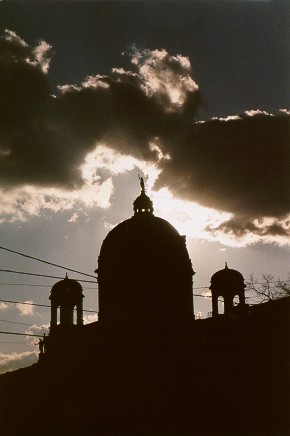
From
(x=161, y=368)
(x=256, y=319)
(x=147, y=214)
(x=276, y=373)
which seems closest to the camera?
(x=276, y=373)

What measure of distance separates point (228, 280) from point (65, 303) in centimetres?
1101

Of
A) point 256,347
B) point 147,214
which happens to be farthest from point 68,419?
point 147,214

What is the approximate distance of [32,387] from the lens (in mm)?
30703

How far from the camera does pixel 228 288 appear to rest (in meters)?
31.5

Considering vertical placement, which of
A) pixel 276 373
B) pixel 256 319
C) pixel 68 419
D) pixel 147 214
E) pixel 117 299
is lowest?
pixel 68 419

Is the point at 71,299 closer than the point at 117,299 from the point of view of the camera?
No

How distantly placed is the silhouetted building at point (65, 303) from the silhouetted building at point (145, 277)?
270 cm

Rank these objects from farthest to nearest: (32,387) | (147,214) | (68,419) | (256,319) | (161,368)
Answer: (147,214) → (32,387) → (68,419) → (161,368) → (256,319)

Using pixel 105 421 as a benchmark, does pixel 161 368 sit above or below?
above

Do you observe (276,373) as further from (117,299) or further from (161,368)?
(117,299)

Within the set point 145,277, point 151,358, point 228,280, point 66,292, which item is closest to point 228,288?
point 228,280

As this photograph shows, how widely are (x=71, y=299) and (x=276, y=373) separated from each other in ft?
57.5

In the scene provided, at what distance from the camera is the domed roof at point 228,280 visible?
31.5 meters

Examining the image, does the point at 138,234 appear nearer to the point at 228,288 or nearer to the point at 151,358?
the point at 228,288
